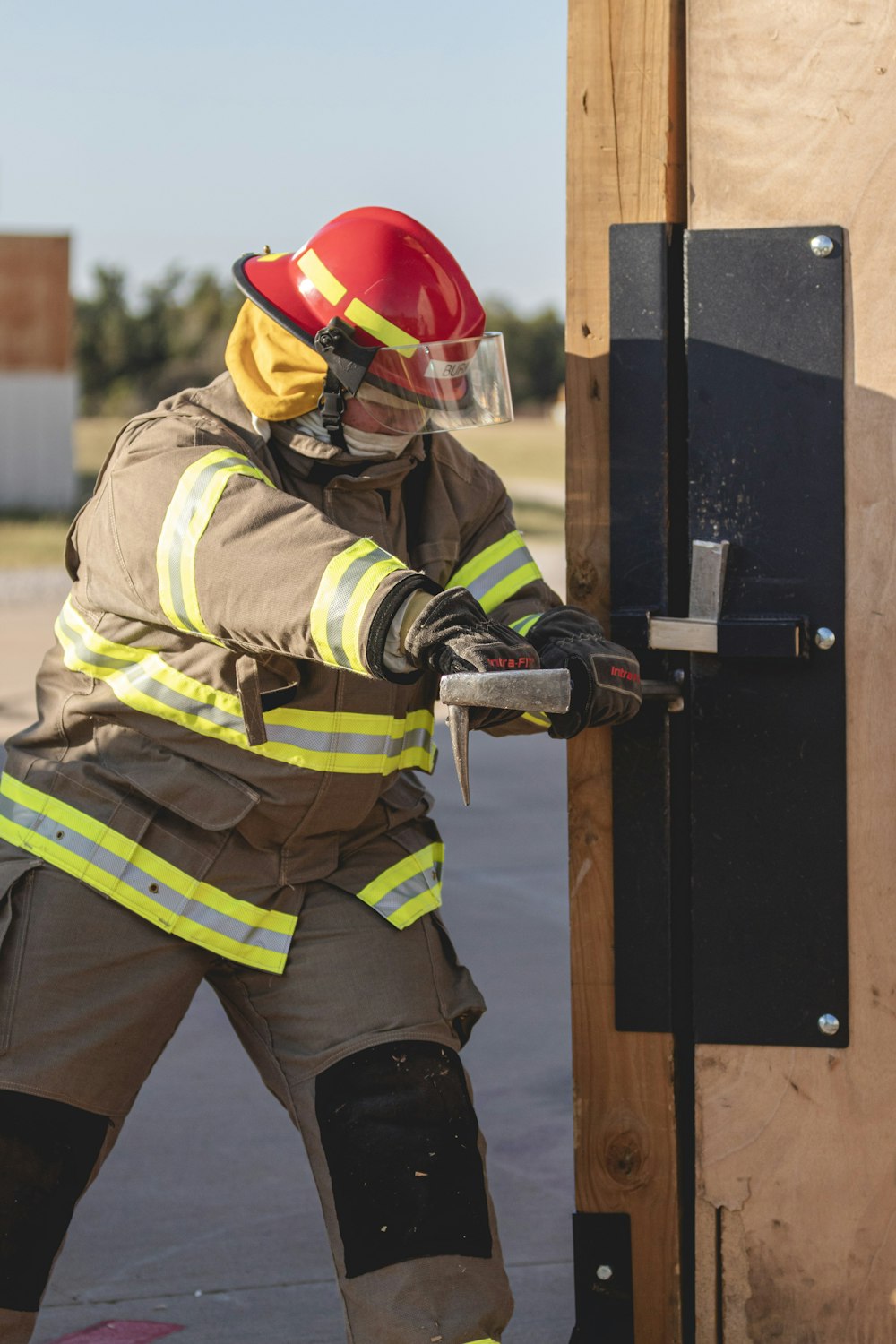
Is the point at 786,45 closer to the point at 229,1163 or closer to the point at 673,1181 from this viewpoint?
the point at 673,1181

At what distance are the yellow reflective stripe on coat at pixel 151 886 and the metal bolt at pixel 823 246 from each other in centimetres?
115

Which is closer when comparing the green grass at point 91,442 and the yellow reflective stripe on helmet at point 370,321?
the yellow reflective stripe on helmet at point 370,321

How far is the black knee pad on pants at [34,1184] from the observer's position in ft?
7.32

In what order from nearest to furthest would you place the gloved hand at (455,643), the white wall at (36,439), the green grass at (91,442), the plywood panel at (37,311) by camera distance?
1. the gloved hand at (455,643)
2. the plywood panel at (37,311)
3. the white wall at (36,439)
4. the green grass at (91,442)

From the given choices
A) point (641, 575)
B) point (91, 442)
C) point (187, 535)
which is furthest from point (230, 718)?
point (91, 442)

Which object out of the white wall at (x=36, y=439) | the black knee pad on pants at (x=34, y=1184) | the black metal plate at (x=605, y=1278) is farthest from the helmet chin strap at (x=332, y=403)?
the white wall at (x=36, y=439)

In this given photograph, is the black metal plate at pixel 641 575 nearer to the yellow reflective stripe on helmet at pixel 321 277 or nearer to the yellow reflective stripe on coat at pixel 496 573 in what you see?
the yellow reflective stripe on coat at pixel 496 573

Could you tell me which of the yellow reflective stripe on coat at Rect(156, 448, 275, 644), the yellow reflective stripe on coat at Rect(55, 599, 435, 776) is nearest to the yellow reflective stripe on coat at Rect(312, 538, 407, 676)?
the yellow reflective stripe on coat at Rect(156, 448, 275, 644)

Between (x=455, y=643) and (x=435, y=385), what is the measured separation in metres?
0.51

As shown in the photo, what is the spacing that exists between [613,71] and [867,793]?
41.2 inches

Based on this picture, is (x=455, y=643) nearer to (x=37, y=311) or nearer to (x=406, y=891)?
(x=406, y=891)

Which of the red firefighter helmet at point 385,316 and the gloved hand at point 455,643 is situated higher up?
the red firefighter helmet at point 385,316

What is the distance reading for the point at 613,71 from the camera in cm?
240

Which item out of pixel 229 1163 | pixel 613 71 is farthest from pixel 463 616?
pixel 229 1163
